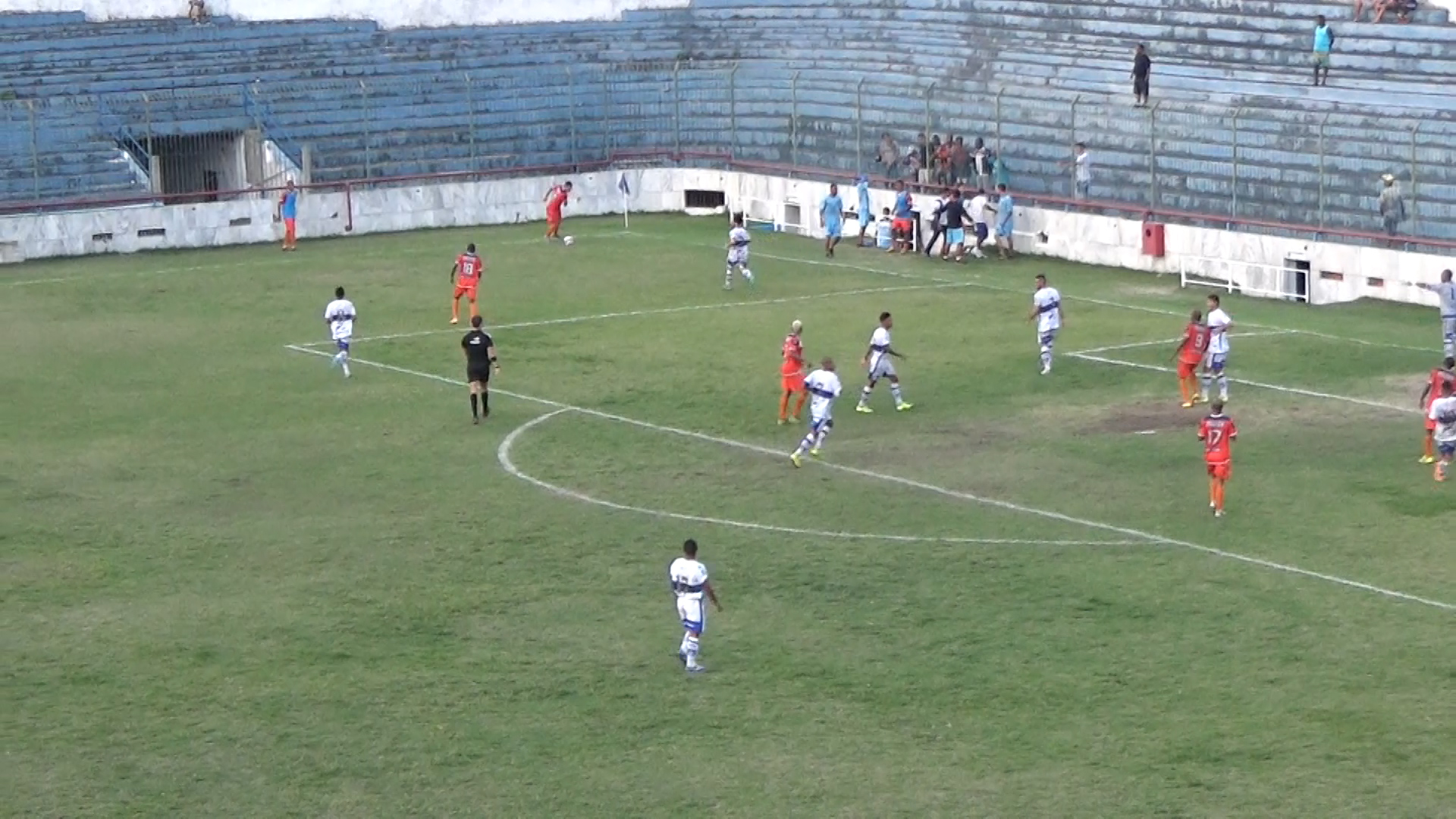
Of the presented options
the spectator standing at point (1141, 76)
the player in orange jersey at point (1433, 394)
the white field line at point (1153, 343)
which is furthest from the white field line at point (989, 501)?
the spectator standing at point (1141, 76)

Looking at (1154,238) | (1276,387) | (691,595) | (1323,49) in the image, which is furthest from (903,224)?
(691,595)

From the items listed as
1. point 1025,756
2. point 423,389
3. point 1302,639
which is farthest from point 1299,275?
point 1025,756

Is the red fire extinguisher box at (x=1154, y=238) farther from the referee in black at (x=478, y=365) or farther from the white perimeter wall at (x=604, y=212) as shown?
the referee in black at (x=478, y=365)

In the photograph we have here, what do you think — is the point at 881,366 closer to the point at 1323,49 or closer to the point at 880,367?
the point at 880,367

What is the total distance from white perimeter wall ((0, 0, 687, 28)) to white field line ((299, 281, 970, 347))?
21.0 meters

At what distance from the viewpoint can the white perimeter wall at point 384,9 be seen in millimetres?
58844

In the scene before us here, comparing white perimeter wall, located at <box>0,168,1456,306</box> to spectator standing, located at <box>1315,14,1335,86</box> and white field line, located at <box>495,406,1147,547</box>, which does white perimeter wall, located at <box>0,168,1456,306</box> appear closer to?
spectator standing, located at <box>1315,14,1335,86</box>

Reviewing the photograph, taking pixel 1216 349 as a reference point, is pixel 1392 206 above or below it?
above

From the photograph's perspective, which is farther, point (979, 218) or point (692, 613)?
point (979, 218)

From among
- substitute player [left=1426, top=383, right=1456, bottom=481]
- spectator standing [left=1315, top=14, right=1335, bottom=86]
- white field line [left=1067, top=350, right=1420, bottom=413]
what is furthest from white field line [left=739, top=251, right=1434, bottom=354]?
substitute player [left=1426, top=383, right=1456, bottom=481]

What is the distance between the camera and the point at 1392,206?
43.3 metres

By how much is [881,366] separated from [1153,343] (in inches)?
305

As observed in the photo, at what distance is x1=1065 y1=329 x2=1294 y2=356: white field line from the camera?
39.2 meters

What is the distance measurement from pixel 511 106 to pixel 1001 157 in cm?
1406
